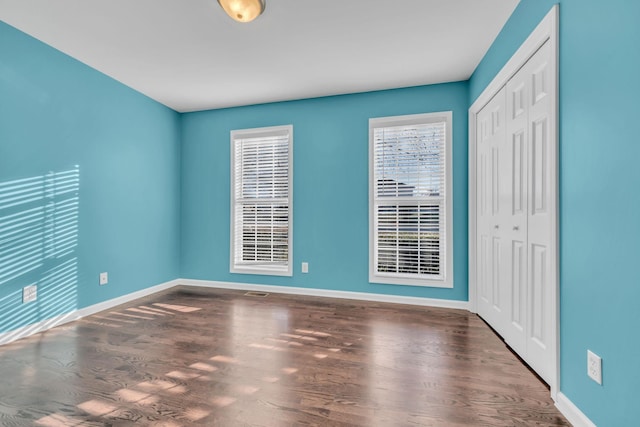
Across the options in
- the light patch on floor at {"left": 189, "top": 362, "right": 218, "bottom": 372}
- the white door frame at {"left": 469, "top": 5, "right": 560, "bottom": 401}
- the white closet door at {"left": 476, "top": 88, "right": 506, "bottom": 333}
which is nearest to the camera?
the white door frame at {"left": 469, "top": 5, "right": 560, "bottom": 401}

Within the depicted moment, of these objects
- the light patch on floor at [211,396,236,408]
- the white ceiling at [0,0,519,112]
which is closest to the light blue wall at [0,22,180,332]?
the white ceiling at [0,0,519,112]

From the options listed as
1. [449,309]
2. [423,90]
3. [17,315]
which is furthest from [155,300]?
[423,90]

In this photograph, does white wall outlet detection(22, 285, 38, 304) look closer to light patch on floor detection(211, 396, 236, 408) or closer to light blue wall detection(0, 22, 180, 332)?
light blue wall detection(0, 22, 180, 332)

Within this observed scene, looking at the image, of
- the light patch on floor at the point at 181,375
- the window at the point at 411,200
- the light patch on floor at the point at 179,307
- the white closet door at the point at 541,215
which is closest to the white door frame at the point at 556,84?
the white closet door at the point at 541,215

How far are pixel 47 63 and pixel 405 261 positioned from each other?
410cm

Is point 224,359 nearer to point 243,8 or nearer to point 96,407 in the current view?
point 96,407

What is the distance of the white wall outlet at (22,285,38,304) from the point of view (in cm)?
256

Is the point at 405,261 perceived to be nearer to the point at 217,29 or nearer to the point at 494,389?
the point at 494,389

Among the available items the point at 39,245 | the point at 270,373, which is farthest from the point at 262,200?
the point at 270,373

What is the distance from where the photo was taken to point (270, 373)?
1978 mm

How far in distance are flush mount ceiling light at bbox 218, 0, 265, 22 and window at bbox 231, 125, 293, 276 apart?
1794 millimetres
